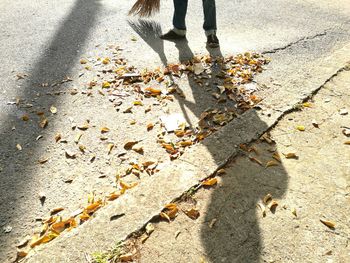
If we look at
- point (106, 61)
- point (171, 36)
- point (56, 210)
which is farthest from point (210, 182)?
point (171, 36)

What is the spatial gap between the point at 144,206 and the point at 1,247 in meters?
0.85

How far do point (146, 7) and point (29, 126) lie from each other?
2463mm

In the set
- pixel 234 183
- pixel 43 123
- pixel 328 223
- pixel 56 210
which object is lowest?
pixel 328 223

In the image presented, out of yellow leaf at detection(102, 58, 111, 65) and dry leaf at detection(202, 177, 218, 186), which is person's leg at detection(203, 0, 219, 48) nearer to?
yellow leaf at detection(102, 58, 111, 65)

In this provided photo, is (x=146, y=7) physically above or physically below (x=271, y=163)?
above

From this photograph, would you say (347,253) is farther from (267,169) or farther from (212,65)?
(212,65)

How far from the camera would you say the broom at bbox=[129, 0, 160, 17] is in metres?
4.42

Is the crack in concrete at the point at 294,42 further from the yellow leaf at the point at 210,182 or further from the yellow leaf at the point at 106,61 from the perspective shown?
the yellow leaf at the point at 210,182

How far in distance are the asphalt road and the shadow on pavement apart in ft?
0.03

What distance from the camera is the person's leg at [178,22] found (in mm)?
4143

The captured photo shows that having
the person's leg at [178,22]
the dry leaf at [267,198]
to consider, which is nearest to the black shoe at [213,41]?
the person's leg at [178,22]

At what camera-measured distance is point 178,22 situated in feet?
13.8

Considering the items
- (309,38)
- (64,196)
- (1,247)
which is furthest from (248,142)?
(309,38)

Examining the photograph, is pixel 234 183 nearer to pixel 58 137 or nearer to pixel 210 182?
pixel 210 182
